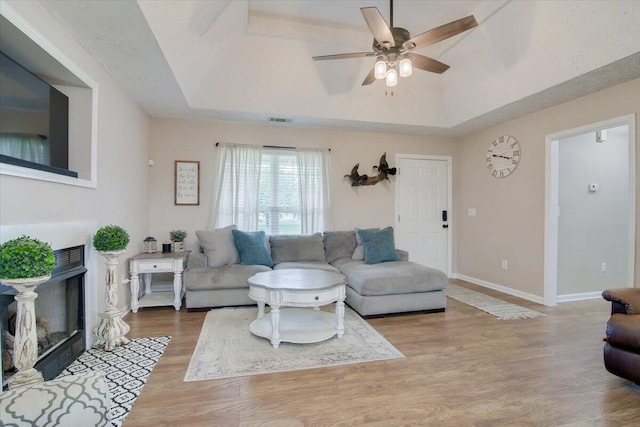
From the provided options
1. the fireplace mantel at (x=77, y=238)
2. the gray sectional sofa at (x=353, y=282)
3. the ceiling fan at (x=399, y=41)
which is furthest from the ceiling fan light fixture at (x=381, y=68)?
the fireplace mantel at (x=77, y=238)

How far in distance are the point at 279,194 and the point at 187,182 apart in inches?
53.0

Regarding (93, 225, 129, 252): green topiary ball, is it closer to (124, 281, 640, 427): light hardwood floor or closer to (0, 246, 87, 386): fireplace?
(0, 246, 87, 386): fireplace

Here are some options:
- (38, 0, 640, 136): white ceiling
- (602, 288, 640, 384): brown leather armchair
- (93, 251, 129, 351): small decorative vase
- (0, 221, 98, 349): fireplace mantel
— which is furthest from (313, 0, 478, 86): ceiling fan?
(93, 251, 129, 351): small decorative vase

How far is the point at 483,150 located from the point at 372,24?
3449 millimetres

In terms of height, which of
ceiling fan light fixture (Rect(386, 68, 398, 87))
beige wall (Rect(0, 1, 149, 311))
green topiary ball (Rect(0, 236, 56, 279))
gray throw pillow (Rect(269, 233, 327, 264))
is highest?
ceiling fan light fixture (Rect(386, 68, 398, 87))

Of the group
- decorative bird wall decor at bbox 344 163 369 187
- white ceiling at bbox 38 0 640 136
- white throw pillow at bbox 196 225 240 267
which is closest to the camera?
white ceiling at bbox 38 0 640 136

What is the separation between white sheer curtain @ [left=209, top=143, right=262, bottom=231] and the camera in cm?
450

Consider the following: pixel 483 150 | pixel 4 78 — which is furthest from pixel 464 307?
pixel 4 78

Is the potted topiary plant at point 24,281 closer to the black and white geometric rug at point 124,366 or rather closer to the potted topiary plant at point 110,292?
the black and white geometric rug at point 124,366

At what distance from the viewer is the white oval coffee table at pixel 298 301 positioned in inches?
103

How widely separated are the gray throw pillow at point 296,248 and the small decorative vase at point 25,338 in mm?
2664

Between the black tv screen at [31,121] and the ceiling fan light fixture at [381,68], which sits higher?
the ceiling fan light fixture at [381,68]

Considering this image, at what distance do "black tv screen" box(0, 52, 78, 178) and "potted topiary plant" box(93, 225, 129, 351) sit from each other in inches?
21.8

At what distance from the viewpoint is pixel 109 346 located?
2.54 meters
